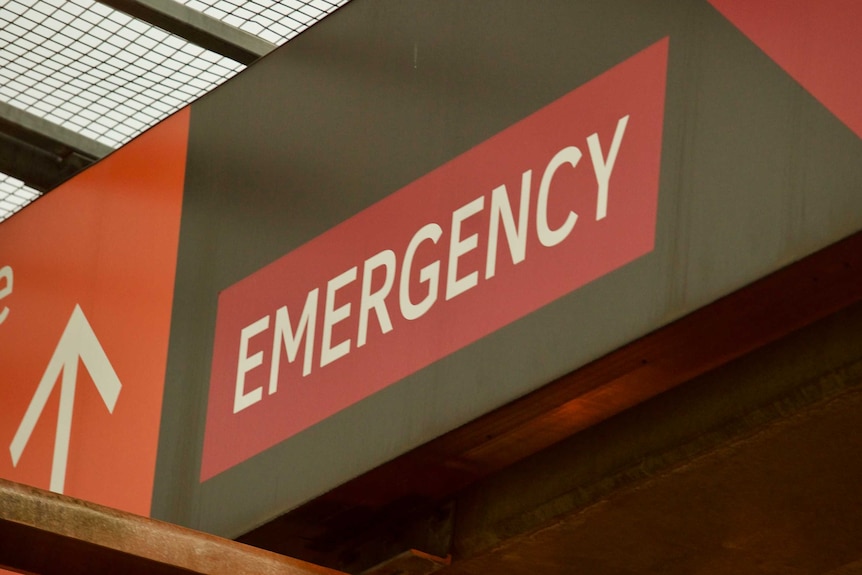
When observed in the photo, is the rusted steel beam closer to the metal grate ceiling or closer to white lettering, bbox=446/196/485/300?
white lettering, bbox=446/196/485/300

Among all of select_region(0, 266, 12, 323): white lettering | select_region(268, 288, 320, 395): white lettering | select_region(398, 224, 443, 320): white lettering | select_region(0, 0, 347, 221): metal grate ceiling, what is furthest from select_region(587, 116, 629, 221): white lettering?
select_region(0, 0, 347, 221): metal grate ceiling

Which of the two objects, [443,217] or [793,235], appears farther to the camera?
[443,217]

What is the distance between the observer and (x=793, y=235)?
470 cm

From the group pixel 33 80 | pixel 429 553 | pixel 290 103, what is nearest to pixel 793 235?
pixel 429 553

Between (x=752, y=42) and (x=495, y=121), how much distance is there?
113 centimetres

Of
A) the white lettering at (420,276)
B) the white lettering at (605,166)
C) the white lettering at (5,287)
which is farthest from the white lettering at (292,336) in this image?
the white lettering at (5,287)

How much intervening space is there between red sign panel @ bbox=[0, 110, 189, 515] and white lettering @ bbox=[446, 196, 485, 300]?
1.90 metres

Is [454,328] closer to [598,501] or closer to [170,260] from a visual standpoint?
[598,501]

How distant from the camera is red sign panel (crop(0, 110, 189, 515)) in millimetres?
7441

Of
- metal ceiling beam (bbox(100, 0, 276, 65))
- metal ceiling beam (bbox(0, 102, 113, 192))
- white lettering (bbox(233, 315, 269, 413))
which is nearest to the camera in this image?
white lettering (bbox(233, 315, 269, 413))

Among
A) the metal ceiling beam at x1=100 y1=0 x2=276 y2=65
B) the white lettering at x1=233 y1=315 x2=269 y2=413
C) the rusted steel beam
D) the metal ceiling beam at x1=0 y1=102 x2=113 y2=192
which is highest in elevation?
the metal ceiling beam at x1=100 y1=0 x2=276 y2=65

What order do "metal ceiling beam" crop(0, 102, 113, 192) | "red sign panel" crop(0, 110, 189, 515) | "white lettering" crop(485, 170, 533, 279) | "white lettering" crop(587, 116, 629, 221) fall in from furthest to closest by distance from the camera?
"metal ceiling beam" crop(0, 102, 113, 192)
"red sign panel" crop(0, 110, 189, 515)
"white lettering" crop(485, 170, 533, 279)
"white lettering" crop(587, 116, 629, 221)

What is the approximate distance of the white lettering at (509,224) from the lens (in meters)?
5.62

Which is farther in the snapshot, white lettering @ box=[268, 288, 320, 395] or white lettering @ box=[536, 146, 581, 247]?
white lettering @ box=[268, 288, 320, 395]
